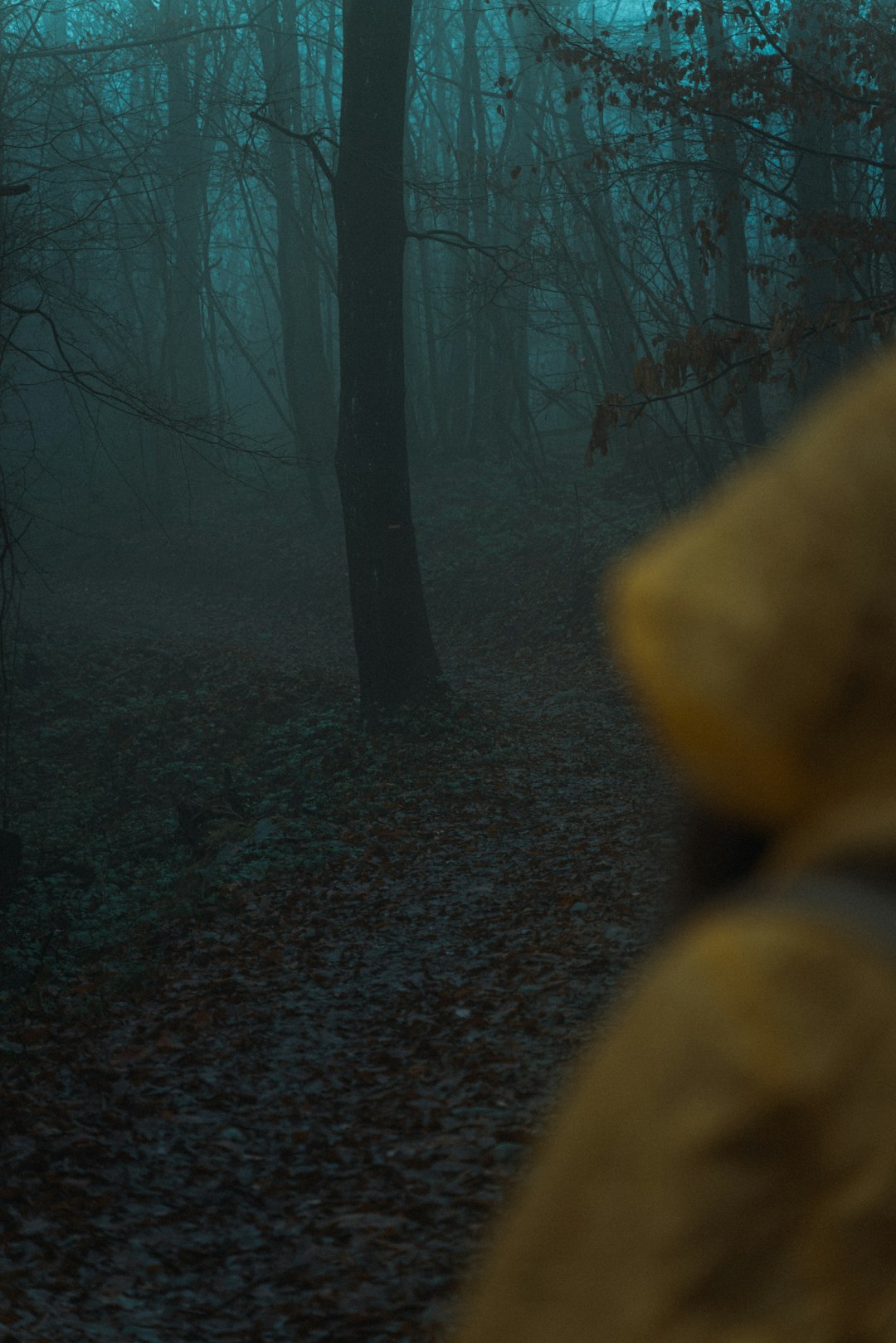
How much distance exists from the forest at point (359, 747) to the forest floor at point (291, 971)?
0.09 feet

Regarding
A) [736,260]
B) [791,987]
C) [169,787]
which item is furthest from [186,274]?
[791,987]

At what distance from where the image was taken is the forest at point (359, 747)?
4.79 metres

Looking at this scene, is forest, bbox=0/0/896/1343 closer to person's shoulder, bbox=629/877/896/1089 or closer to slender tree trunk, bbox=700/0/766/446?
slender tree trunk, bbox=700/0/766/446

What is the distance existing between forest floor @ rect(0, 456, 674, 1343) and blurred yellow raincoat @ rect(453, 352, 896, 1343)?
29 cm

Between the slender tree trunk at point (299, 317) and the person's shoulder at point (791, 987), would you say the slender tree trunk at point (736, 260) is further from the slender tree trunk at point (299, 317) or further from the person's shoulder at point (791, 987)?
the person's shoulder at point (791, 987)

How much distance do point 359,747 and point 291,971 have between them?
4.88 m

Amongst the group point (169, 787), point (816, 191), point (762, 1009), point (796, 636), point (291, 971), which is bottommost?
point (291, 971)

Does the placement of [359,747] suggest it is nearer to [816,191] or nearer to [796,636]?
[816,191]

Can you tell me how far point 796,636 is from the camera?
2.26 ft

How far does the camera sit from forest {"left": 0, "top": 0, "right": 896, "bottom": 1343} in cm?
479

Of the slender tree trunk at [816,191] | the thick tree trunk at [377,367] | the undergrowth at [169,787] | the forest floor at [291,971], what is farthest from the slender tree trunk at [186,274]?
the slender tree trunk at [816,191]

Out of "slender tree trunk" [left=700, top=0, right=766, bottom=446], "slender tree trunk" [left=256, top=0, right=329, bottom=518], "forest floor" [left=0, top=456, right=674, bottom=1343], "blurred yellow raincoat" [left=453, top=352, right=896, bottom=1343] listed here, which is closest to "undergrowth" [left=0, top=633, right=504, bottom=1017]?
"forest floor" [left=0, top=456, right=674, bottom=1343]

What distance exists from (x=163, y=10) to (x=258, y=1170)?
101ft

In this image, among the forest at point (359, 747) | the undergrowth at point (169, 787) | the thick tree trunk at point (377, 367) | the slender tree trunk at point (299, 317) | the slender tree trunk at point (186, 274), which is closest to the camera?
the forest at point (359, 747)
